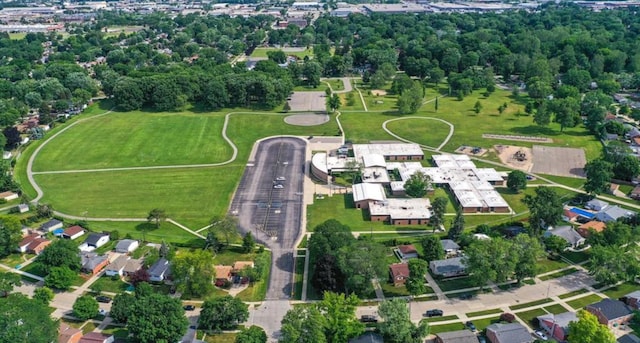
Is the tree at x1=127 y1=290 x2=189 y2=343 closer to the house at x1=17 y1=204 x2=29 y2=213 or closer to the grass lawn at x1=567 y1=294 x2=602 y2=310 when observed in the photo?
the house at x1=17 y1=204 x2=29 y2=213

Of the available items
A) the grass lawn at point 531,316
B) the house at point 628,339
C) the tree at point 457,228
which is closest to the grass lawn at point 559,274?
the grass lawn at point 531,316

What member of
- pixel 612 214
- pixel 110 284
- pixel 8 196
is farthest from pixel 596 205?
pixel 8 196

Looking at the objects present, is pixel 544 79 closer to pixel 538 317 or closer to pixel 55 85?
pixel 538 317

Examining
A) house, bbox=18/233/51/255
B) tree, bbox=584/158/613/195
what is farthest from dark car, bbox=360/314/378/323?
tree, bbox=584/158/613/195

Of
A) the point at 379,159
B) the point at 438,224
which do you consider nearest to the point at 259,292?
the point at 438,224

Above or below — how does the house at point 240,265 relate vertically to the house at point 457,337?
below

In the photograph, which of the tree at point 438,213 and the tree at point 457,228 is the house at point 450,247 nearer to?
the tree at point 457,228

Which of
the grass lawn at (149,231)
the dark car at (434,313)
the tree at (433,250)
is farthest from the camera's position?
the grass lawn at (149,231)
